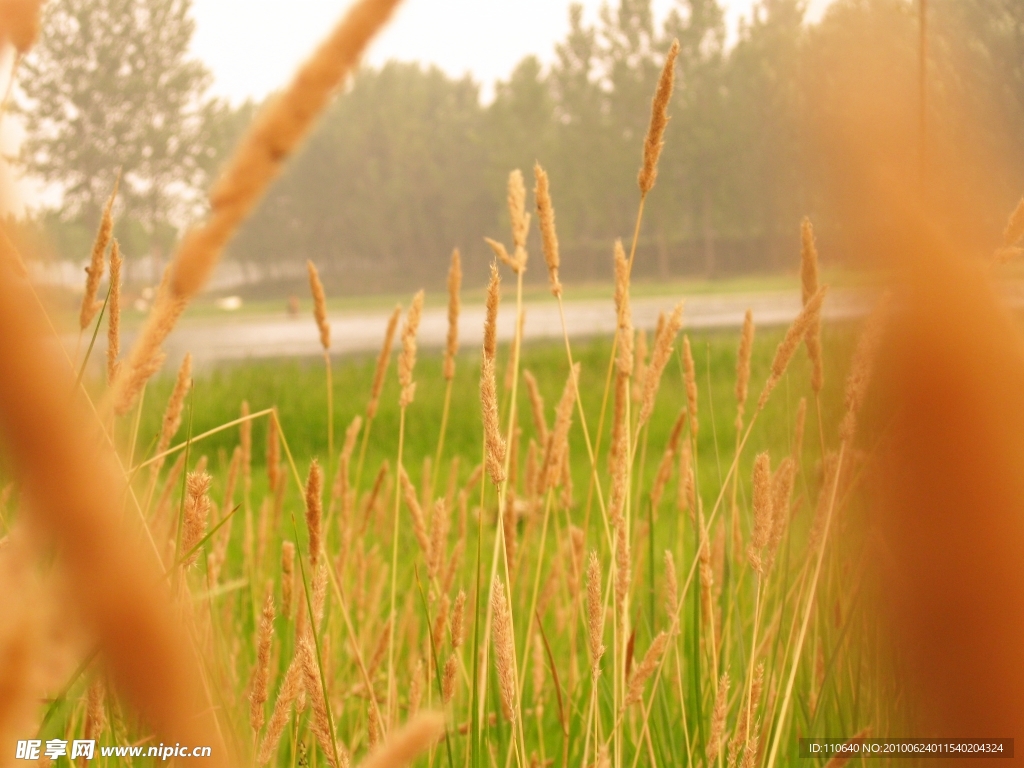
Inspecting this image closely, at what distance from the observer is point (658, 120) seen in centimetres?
85

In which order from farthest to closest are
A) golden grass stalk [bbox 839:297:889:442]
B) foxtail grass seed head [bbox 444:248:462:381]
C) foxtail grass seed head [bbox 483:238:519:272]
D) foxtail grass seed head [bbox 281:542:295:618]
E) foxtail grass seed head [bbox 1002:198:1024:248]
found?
foxtail grass seed head [bbox 444:248:462:381] → foxtail grass seed head [bbox 281:542:295:618] → foxtail grass seed head [bbox 483:238:519:272] → foxtail grass seed head [bbox 1002:198:1024:248] → golden grass stalk [bbox 839:297:889:442]

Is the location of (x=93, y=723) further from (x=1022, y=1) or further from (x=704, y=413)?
(x=704, y=413)

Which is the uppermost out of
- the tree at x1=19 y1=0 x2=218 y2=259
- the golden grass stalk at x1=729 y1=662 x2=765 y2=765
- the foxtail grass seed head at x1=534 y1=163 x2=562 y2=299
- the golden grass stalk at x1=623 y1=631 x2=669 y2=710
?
the tree at x1=19 y1=0 x2=218 y2=259

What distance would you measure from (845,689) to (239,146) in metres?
1.17

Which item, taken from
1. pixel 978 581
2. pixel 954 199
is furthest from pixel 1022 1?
pixel 978 581

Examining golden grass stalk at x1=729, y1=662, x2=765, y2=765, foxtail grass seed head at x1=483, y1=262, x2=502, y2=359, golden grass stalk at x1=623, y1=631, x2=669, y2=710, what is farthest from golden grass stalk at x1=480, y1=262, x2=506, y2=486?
golden grass stalk at x1=729, y1=662, x2=765, y2=765

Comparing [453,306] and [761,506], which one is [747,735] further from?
[453,306]

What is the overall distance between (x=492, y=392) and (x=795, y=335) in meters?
0.31

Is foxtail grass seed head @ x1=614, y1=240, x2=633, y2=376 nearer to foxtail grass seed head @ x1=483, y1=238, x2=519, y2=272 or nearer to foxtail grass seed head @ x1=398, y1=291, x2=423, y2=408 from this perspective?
foxtail grass seed head @ x1=483, y1=238, x2=519, y2=272

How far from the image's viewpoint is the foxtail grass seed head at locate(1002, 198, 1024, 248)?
60 centimetres

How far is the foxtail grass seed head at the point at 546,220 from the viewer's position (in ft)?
2.99

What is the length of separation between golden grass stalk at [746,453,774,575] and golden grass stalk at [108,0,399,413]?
0.66 metres

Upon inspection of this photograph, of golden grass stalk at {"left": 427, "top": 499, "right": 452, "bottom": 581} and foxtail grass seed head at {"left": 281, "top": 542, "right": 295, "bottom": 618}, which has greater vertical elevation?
golden grass stalk at {"left": 427, "top": 499, "right": 452, "bottom": 581}

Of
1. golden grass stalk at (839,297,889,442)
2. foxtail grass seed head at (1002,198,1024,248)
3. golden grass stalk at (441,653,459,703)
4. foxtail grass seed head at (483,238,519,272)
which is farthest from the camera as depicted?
foxtail grass seed head at (483,238,519,272)
